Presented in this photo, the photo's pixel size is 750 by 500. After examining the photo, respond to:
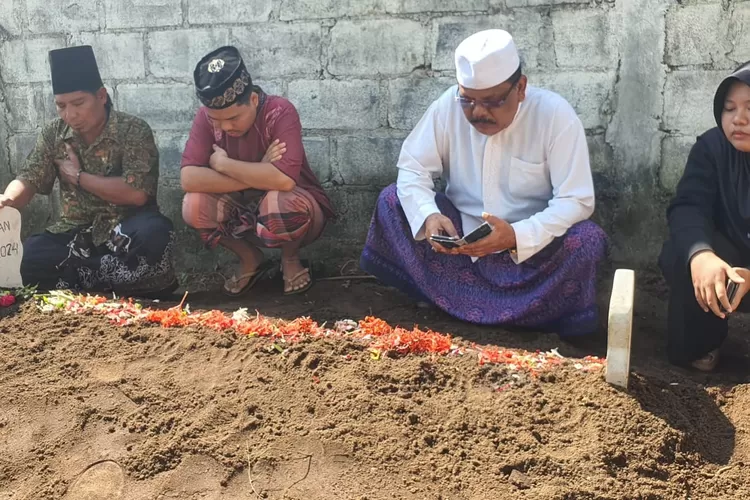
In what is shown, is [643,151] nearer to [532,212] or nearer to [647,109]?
[647,109]

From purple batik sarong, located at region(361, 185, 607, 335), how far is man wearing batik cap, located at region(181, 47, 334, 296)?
48 cm

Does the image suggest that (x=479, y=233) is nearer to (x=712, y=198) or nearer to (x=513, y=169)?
(x=513, y=169)

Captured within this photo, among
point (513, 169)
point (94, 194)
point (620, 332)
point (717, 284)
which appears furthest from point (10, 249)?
point (717, 284)

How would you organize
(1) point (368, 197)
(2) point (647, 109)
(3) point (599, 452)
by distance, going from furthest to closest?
(1) point (368, 197) < (2) point (647, 109) < (3) point (599, 452)

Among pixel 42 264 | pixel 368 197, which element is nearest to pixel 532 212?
pixel 368 197

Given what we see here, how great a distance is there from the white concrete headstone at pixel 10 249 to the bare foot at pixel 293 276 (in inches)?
56.1

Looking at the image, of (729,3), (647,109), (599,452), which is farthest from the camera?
(647,109)

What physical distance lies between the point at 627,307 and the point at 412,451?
0.89 m

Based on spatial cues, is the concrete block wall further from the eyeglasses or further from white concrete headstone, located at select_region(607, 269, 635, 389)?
white concrete headstone, located at select_region(607, 269, 635, 389)

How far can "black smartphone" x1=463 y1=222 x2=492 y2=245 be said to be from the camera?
3.23 metres

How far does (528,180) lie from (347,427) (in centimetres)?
157

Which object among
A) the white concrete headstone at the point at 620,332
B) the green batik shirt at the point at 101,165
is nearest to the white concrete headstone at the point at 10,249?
the green batik shirt at the point at 101,165

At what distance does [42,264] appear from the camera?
428 cm

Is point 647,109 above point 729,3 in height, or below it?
below
